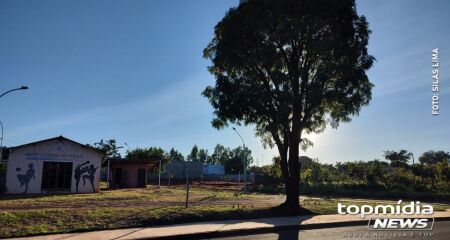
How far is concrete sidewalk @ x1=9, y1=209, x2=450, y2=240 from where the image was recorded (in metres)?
10.6

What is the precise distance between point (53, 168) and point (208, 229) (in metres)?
20.6

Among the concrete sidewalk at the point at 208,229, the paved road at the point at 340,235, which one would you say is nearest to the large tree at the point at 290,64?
the concrete sidewalk at the point at 208,229

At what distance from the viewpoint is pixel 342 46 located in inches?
723

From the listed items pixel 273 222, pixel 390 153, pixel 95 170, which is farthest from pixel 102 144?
pixel 390 153

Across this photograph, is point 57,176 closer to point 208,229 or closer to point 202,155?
point 208,229

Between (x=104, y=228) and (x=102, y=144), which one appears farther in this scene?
(x=102, y=144)

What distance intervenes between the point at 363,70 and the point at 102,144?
74.9m

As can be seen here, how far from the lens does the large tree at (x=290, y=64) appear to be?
59.5 feet

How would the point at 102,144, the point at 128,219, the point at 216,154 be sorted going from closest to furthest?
the point at 128,219 < the point at 102,144 < the point at 216,154

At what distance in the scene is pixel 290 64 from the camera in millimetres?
19500

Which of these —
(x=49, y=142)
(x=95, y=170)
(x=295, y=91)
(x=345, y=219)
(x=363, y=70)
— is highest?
(x=363, y=70)

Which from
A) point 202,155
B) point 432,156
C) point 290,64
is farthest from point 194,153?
point 290,64

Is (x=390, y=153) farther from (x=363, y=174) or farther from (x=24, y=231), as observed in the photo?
(x=24, y=231)

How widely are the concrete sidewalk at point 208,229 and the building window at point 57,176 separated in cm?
1913
